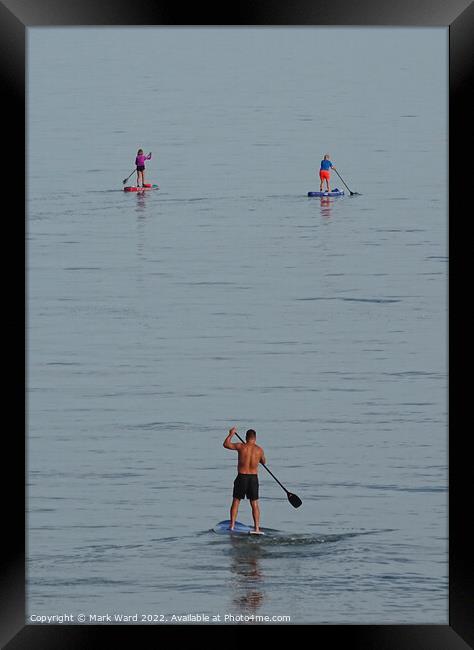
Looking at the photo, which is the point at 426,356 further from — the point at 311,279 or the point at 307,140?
the point at 307,140

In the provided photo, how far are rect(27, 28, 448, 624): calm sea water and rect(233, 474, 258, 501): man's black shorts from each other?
0.60 metres

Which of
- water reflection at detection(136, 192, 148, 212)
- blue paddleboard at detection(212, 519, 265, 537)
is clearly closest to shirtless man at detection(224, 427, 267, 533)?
blue paddleboard at detection(212, 519, 265, 537)

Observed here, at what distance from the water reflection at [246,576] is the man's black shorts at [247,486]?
1.92 ft

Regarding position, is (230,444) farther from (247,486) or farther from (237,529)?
(237,529)

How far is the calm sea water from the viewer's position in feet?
61.8

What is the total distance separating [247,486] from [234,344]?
5108 mm

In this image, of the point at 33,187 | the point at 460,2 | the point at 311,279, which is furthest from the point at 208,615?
the point at 33,187

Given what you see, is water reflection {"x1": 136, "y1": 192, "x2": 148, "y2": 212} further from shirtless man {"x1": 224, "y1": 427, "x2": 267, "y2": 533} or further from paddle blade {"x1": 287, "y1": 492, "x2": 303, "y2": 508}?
shirtless man {"x1": 224, "y1": 427, "x2": 267, "y2": 533}

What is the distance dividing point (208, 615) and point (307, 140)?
1367cm

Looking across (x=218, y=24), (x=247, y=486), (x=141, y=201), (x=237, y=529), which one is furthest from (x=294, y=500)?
(x=141, y=201)

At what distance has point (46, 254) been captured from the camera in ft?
81.4

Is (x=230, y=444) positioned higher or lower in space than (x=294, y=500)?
higher

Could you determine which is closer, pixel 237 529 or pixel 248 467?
pixel 248 467

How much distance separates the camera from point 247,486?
1881cm
